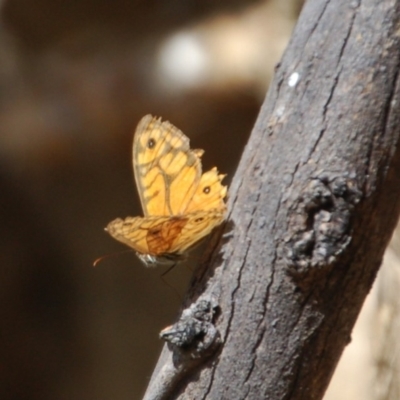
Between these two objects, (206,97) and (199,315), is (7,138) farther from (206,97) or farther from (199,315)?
(199,315)

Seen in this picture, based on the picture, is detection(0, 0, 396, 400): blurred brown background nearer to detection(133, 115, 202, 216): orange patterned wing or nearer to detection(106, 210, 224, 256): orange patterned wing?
Result: detection(133, 115, 202, 216): orange patterned wing

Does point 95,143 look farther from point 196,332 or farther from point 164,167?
point 196,332

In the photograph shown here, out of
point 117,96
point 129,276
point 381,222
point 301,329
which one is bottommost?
point 301,329

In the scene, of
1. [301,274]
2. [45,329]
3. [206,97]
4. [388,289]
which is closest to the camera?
[301,274]

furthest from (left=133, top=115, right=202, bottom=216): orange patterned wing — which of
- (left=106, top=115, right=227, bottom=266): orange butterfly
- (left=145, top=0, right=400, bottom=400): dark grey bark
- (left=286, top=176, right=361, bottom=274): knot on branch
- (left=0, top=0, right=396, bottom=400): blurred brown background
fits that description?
(left=0, top=0, right=396, bottom=400): blurred brown background

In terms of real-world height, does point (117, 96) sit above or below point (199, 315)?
above

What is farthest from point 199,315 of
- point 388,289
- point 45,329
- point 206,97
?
point 45,329
